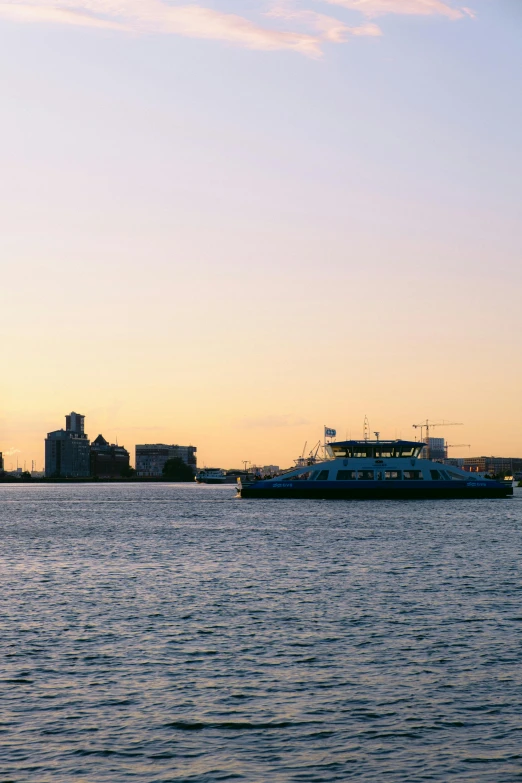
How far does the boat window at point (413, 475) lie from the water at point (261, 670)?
→ 101m

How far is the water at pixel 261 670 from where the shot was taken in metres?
22.7

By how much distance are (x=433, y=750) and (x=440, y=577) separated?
3503 cm

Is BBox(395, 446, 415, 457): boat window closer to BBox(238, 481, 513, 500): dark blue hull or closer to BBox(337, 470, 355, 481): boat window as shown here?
BBox(238, 481, 513, 500): dark blue hull

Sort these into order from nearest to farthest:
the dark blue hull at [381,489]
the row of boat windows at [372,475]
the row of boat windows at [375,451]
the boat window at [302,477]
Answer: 1. the dark blue hull at [381,489]
2. the row of boat windows at [372,475]
3. the row of boat windows at [375,451]
4. the boat window at [302,477]

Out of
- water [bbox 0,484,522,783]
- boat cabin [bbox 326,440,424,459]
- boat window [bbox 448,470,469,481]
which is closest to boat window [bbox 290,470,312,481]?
boat cabin [bbox 326,440,424,459]

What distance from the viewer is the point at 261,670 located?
1259 inches

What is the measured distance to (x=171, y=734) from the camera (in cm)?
2464

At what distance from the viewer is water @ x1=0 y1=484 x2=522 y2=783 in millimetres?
22703

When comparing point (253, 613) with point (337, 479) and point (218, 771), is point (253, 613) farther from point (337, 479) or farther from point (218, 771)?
point (337, 479)

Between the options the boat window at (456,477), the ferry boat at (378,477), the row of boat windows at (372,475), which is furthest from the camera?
the boat window at (456,477)

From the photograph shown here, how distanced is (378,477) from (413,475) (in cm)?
640

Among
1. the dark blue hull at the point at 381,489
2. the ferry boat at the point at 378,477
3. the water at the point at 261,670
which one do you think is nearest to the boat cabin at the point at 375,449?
the ferry boat at the point at 378,477

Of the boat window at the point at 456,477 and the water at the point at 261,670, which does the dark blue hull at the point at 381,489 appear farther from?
the water at the point at 261,670

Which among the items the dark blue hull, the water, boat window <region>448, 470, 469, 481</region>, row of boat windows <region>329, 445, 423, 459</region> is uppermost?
row of boat windows <region>329, 445, 423, 459</region>
